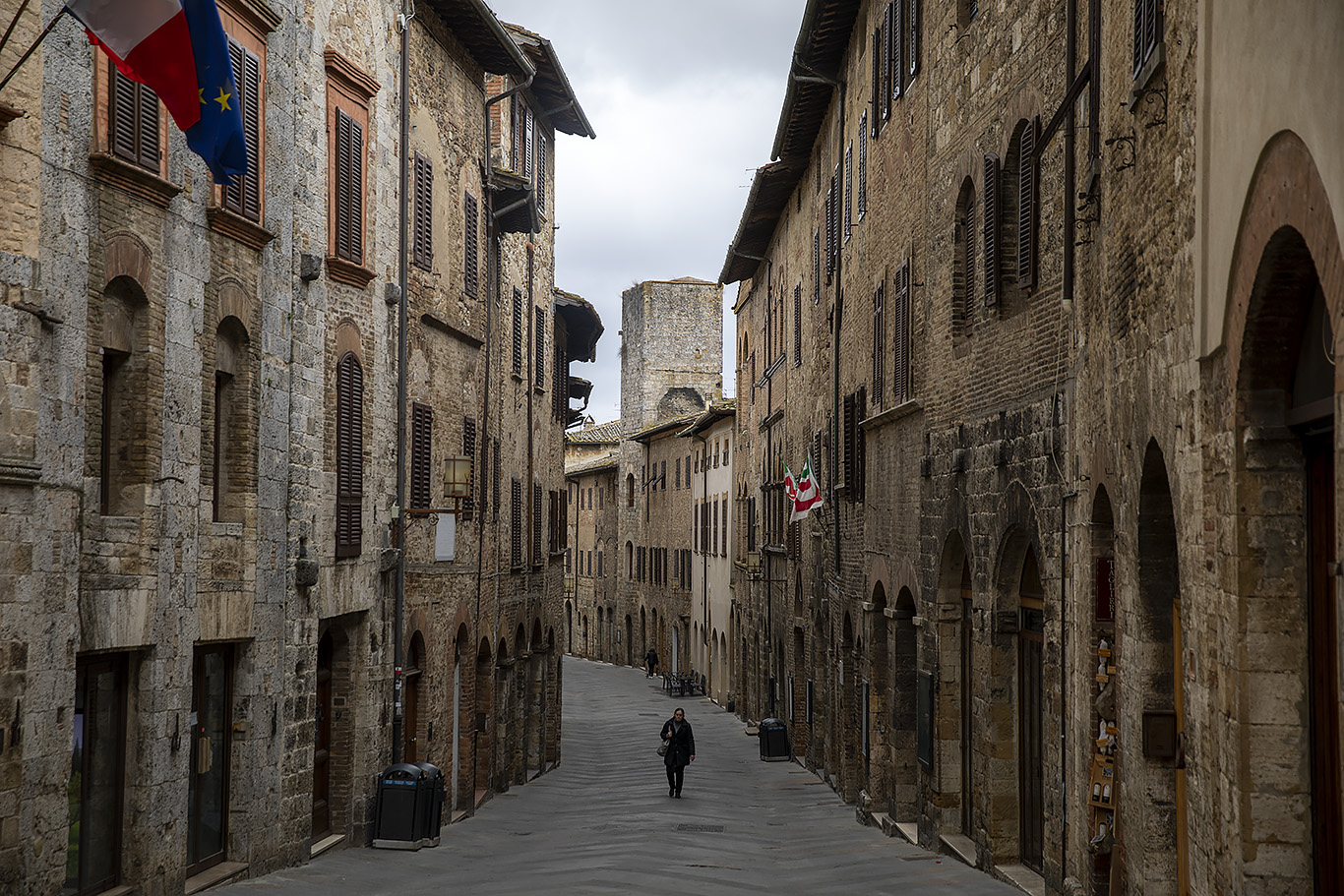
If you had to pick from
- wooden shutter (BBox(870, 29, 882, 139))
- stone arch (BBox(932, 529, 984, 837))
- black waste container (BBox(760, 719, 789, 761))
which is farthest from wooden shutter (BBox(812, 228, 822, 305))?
stone arch (BBox(932, 529, 984, 837))

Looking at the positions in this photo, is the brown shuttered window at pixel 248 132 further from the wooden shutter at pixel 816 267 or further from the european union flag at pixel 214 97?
the wooden shutter at pixel 816 267

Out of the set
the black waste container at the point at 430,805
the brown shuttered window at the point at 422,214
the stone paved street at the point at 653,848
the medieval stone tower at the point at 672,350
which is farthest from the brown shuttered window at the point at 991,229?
the medieval stone tower at the point at 672,350

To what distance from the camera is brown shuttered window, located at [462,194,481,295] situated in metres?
20.7

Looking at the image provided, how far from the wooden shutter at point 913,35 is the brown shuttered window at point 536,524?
43.7 ft

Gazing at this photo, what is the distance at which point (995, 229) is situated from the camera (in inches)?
511

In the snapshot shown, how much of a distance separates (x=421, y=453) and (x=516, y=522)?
7.06m

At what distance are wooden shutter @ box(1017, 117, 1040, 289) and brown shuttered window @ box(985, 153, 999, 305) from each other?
0.40 metres

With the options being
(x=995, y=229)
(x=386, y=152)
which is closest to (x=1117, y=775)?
(x=995, y=229)

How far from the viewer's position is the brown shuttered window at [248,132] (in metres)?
12.5

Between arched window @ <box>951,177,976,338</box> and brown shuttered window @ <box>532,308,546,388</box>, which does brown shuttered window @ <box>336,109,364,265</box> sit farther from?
brown shuttered window @ <box>532,308,546,388</box>

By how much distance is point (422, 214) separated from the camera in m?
18.5

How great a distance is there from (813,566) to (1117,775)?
1622 centimetres

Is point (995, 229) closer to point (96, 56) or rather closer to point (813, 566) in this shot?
point (96, 56)

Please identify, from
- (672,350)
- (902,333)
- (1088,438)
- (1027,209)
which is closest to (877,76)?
(902,333)
